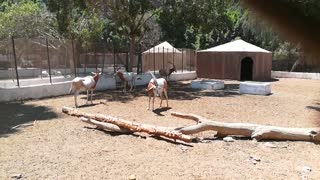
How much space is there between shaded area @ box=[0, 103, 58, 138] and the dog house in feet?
46.2

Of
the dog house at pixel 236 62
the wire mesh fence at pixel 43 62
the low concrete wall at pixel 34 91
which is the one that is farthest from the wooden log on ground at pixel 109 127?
the dog house at pixel 236 62

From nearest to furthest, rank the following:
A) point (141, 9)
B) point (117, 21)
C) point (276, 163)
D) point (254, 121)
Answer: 1. point (276, 163)
2. point (254, 121)
3. point (141, 9)
4. point (117, 21)

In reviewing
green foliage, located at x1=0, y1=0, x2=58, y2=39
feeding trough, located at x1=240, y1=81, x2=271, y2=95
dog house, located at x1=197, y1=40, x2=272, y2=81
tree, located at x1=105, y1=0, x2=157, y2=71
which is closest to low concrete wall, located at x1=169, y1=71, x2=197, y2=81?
dog house, located at x1=197, y1=40, x2=272, y2=81

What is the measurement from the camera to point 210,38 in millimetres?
36250

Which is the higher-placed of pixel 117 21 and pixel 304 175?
pixel 117 21

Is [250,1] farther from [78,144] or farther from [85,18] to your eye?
[85,18]

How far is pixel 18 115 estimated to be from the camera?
1099 cm

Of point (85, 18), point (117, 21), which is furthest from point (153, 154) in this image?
point (85, 18)

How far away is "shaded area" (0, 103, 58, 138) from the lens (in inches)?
368

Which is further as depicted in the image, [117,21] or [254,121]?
[117,21]

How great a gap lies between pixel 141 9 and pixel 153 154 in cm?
1151

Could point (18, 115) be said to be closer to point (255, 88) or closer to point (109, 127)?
point (109, 127)

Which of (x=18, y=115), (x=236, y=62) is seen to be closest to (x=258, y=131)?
(x=18, y=115)

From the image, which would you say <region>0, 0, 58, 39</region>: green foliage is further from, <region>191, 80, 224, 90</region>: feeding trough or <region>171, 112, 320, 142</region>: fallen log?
<region>171, 112, 320, 142</region>: fallen log
